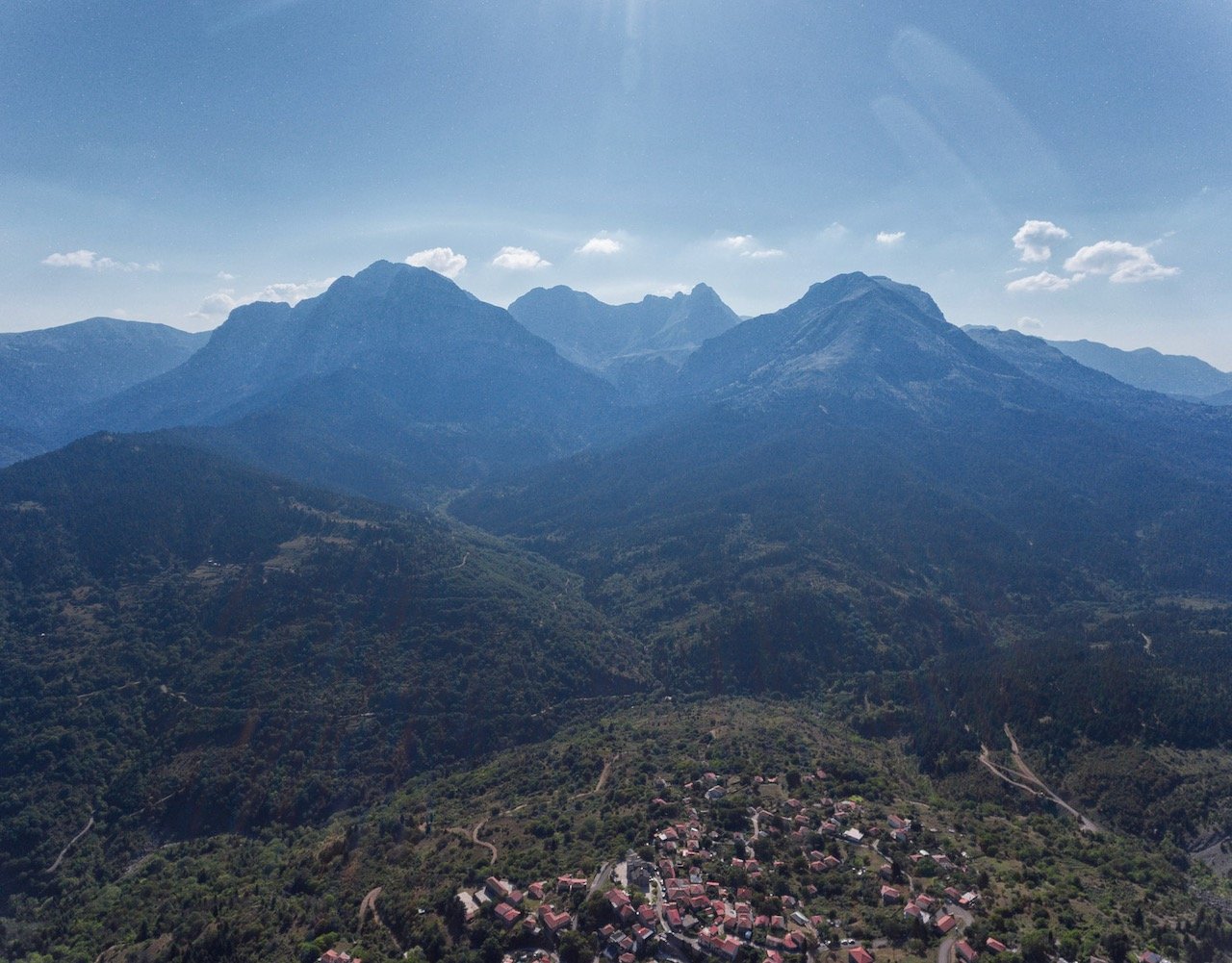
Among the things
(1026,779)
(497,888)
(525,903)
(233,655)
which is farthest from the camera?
(233,655)

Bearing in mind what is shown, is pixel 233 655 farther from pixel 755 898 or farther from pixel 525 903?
pixel 755 898

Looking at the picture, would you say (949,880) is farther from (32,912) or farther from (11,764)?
(11,764)

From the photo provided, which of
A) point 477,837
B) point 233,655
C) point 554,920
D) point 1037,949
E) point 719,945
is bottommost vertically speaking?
point 477,837

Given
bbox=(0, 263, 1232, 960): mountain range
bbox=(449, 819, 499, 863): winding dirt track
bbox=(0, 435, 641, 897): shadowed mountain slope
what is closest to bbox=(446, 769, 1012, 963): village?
bbox=(449, 819, 499, 863): winding dirt track

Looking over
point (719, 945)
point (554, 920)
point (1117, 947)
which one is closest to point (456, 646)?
point (554, 920)

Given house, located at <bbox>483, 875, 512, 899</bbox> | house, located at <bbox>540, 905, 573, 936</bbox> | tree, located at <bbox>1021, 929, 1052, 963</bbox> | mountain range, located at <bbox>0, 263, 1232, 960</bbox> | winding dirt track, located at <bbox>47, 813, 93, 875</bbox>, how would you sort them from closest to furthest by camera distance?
tree, located at <bbox>1021, 929, 1052, 963</bbox>
house, located at <bbox>540, 905, 573, 936</bbox>
house, located at <bbox>483, 875, 512, 899</bbox>
winding dirt track, located at <bbox>47, 813, 93, 875</bbox>
mountain range, located at <bbox>0, 263, 1232, 960</bbox>

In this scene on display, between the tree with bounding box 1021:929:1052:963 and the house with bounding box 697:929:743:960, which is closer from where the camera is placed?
the tree with bounding box 1021:929:1052:963

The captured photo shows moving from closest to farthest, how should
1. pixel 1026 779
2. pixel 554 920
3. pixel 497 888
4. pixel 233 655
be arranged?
pixel 554 920 → pixel 497 888 → pixel 1026 779 → pixel 233 655

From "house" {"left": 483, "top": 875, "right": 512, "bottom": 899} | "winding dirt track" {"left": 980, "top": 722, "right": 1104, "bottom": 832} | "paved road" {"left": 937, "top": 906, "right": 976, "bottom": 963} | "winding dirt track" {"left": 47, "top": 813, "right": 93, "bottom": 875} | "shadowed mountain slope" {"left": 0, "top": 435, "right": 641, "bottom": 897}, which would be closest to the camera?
"paved road" {"left": 937, "top": 906, "right": 976, "bottom": 963}

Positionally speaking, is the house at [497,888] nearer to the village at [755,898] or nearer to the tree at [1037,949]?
the village at [755,898]

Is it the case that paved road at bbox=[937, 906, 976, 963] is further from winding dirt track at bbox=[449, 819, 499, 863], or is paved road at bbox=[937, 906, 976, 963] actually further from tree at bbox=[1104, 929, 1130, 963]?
winding dirt track at bbox=[449, 819, 499, 863]
